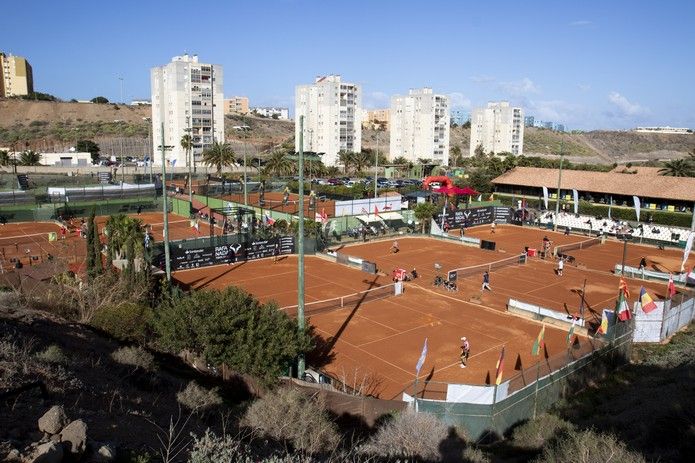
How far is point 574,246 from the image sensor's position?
48.7 m

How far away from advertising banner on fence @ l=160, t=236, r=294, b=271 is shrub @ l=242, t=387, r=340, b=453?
24.0 m

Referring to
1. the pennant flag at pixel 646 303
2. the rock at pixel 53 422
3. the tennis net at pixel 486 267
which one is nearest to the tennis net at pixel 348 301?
the tennis net at pixel 486 267

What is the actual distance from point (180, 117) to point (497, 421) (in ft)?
359

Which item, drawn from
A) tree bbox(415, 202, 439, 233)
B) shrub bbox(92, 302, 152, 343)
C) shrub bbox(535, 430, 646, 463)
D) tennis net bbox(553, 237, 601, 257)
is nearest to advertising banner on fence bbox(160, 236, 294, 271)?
shrub bbox(92, 302, 152, 343)

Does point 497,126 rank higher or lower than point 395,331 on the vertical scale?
higher

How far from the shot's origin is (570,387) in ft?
65.2

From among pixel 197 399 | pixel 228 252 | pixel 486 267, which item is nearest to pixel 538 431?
pixel 197 399

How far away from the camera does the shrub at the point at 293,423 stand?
494 inches

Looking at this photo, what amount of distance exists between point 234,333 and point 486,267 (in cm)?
2508

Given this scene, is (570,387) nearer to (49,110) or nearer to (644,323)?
(644,323)

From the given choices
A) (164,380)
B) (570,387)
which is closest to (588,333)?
(570,387)

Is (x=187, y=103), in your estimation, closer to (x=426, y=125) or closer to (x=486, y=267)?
(x=426, y=125)

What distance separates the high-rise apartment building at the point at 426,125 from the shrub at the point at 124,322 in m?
110

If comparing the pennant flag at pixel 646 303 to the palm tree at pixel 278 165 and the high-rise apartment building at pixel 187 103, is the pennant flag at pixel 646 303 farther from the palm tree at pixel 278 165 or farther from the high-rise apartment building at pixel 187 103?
the high-rise apartment building at pixel 187 103
